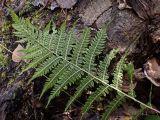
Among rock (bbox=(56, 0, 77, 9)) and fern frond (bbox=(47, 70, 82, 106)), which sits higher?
rock (bbox=(56, 0, 77, 9))

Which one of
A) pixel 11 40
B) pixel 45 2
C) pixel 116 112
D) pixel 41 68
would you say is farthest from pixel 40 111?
pixel 45 2

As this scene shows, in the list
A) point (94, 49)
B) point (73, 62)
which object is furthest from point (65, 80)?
point (94, 49)

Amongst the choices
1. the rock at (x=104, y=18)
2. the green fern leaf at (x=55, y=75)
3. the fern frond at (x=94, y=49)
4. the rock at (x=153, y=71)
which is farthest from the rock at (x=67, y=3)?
the rock at (x=153, y=71)

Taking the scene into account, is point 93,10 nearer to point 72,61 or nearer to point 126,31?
point 126,31

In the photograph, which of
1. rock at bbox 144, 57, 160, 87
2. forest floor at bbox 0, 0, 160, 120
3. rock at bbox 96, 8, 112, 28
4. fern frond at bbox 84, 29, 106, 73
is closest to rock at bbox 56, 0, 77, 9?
forest floor at bbox 0, 0, 160, 120

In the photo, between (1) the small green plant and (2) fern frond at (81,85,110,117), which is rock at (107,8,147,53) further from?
(2) fern frond at (81,85,110,117)

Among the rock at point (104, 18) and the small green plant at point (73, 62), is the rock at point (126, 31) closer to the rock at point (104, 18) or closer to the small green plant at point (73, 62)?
the rock at point (104, 18)

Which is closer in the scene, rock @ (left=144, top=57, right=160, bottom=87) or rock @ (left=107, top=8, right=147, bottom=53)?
rock @ (left=144, top=57, right=160, bottom=87)
